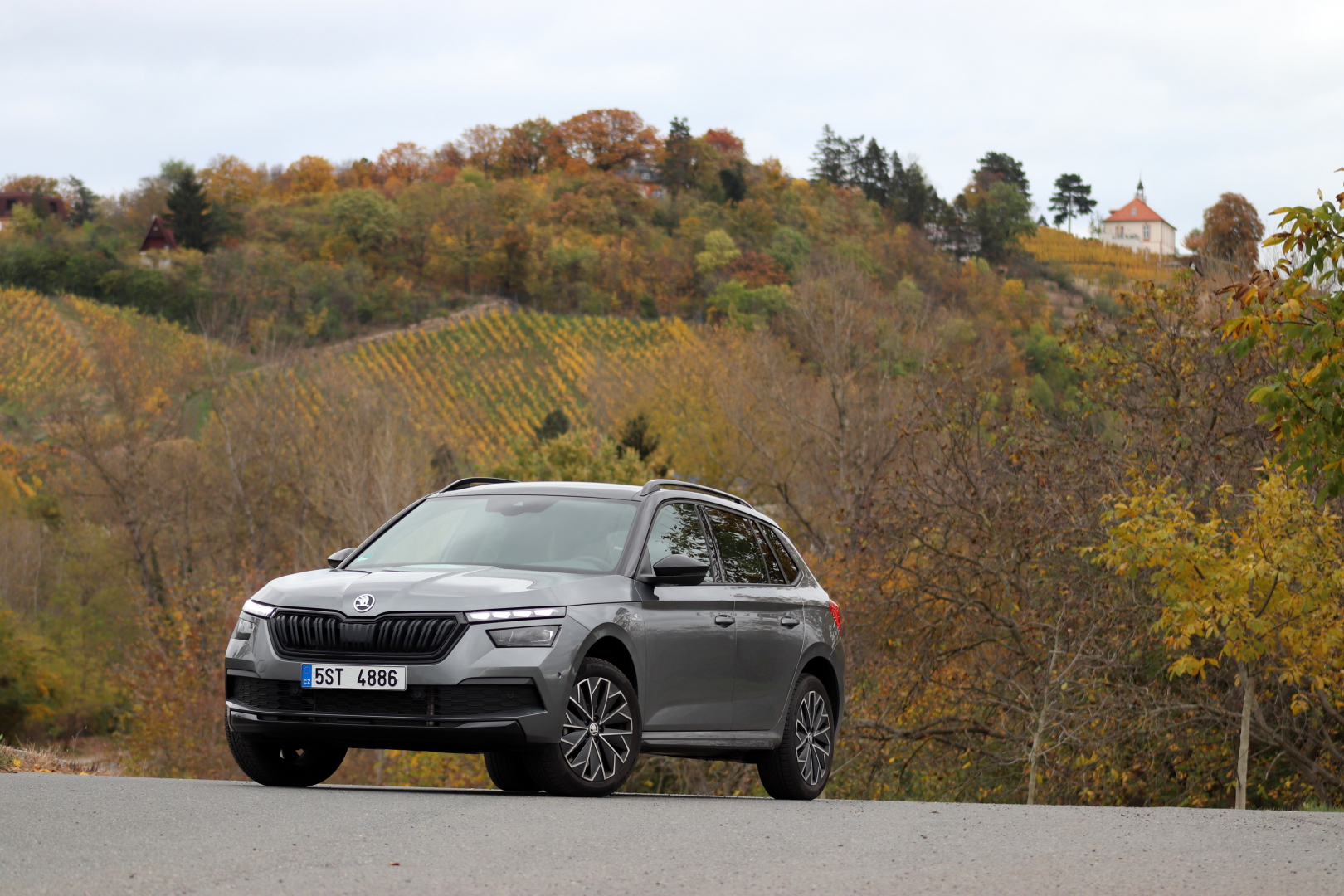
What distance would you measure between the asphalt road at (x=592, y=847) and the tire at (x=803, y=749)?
156 centimetres

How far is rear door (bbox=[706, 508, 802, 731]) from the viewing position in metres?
9.64

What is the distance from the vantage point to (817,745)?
1052 centimetres

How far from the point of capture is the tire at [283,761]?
861 cm

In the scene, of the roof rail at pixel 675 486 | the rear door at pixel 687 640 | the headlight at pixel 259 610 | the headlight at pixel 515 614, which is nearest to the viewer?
the headlight at pixel 515 614

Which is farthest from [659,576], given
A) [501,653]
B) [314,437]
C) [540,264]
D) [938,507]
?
[540,264]

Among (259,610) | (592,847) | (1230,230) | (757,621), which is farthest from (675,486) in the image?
(1230,230)

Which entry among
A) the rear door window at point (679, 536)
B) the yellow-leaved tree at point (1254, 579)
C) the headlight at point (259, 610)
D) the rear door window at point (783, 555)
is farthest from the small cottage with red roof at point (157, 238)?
the headlight at point (259, 610)

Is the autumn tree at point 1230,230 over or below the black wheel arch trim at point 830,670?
over

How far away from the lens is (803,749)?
10.3 m

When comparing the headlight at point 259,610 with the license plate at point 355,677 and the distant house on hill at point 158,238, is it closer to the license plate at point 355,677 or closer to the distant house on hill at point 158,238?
the license plate at point 355,677

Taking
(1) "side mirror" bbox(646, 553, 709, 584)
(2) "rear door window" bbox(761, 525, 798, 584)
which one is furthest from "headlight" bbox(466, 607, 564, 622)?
(2) "rear door window" bbox(761, 525, 798, 584)

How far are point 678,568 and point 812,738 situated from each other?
2.35 meters

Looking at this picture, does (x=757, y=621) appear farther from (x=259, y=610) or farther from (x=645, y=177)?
(x=645, y=177)

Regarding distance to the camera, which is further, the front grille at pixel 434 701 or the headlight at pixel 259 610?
the headlight at pixel 259 610
